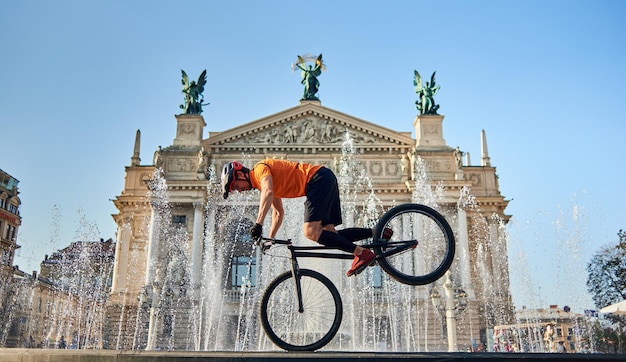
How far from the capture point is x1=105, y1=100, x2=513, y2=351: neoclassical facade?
34.1 m

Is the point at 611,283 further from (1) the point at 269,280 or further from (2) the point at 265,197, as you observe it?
(2) the point at 265,197

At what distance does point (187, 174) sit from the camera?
126 ft

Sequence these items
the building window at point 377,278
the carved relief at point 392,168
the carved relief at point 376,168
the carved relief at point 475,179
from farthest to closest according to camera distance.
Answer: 1. the carved relief at point 475,179
2. the carved relief at point 392,168
3. the carved relief at point 376,168
4. the building window at point 377,278

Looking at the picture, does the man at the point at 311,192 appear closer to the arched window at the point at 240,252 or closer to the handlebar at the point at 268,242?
the handlebar at the point at 268,242

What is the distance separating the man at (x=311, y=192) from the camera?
5340mm

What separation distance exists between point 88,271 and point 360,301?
32.1 meters

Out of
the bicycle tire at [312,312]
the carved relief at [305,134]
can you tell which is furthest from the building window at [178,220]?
the bicycle tire at [312,312]

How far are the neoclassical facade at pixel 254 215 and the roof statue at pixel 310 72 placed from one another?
92.3 inches

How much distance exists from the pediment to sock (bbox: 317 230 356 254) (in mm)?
33639

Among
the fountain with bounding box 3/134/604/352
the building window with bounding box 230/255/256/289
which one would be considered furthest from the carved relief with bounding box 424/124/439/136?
the building window with bounding box 230/255/256/289

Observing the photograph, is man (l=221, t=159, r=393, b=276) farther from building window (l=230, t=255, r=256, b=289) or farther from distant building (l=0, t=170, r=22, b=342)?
distant building (l=0, t=170, r=22, b=342)

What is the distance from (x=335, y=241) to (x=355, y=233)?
33cm

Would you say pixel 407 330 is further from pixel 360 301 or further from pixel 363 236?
pixel 363 236

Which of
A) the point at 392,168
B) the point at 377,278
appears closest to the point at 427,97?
the point at 392,168
